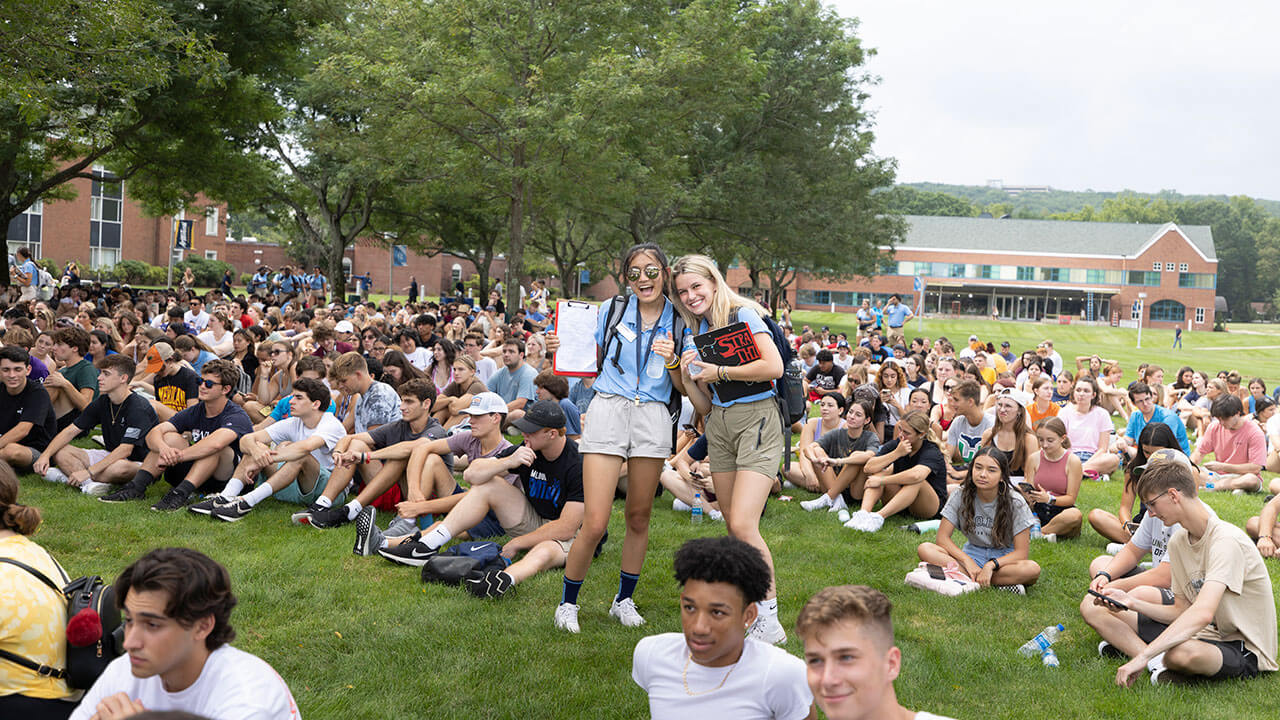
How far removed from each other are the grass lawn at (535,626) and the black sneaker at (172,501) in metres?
0.12

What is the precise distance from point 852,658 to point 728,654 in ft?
2.04

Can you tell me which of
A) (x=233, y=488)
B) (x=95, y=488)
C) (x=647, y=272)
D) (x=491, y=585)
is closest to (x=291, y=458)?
(x=233, y=488)

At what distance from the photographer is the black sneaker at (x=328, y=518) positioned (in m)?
7.66

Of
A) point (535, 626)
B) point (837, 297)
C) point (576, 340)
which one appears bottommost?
point (535, 626)

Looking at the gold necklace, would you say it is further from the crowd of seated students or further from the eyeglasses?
the eyeglasses

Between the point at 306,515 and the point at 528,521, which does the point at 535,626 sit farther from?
the point at 306,515

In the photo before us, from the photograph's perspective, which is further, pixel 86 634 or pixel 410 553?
pixel 410 553

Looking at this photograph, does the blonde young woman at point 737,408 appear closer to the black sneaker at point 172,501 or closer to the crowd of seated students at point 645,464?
the crowd of seated students at point 645,464

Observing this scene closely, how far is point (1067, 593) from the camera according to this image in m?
6.74

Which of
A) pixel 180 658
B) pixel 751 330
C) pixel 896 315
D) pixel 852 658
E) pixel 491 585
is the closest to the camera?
pixel 852 658

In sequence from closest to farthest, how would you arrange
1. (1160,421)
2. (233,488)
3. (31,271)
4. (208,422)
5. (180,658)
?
(180,658)
(233,488)
(208,422)
(1160,421)
(31,271)

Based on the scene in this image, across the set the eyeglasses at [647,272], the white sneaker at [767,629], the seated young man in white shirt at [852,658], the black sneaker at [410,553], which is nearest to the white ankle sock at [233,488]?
the black sneaker at [410,553]

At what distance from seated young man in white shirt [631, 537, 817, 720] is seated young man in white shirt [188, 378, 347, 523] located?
5.62 m

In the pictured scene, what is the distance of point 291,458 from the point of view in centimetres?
808
